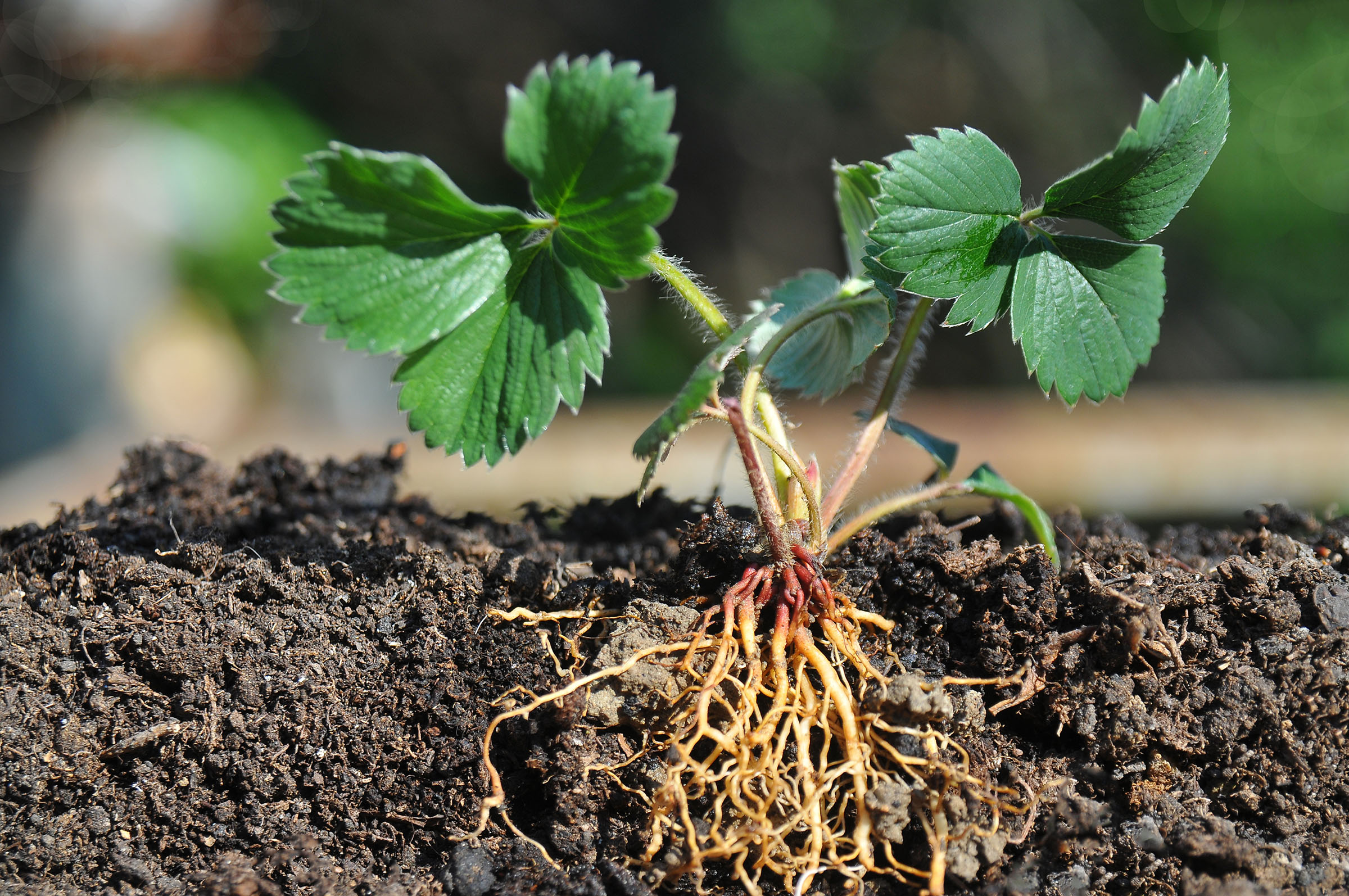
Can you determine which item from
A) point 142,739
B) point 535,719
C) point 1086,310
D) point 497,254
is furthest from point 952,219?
point 142,739

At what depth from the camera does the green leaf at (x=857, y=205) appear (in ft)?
2.90

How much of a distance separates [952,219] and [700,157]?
14.5ft

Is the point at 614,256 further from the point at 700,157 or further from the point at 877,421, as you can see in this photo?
the point at 700,157

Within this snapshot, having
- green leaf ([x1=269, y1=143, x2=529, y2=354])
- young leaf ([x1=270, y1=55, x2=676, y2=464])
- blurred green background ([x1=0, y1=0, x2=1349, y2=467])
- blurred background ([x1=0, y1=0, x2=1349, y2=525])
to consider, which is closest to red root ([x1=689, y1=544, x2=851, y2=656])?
young leaf ([x1=270, y1=55, x2=676, y2=464])

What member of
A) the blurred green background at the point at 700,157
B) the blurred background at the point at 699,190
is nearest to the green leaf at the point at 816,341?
the blurred background at the point at 699,190

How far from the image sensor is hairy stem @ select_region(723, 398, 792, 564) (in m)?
0.74

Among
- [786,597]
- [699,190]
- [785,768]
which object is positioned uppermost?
[699,190]

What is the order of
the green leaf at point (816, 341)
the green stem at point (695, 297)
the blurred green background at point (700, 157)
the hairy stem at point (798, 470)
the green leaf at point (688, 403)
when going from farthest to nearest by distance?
the blurred green background at point (700, 157) → the green leaf at point (816, 341) → the green stem at point (695, 297) → the hairy stem at point (798, 470) → the green leaf at point (688, 403)

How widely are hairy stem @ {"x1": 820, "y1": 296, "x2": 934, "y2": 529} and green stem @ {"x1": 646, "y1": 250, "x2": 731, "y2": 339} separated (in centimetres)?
17

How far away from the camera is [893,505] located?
0.82 m

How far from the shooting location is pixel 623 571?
94 centimetres

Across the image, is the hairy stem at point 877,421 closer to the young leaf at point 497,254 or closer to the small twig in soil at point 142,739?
the young leaf at point 497,254

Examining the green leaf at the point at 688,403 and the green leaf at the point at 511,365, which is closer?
the green leaf at the point at 688,403

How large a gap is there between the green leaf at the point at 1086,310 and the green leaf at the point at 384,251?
454mm
